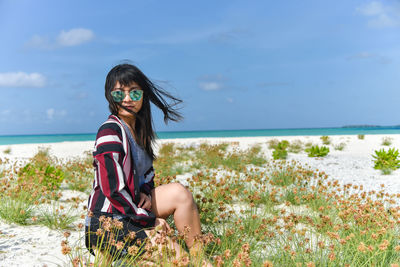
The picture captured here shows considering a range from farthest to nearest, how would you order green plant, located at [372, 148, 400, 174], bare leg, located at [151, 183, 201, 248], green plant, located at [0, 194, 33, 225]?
green plant, located at [372, 148, 400, 174]
green plant, located at [0, 194, 33, 225]
bare leg, located at [151, 183, 201, 248]

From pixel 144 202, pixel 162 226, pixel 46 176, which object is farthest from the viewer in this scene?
pixel 46 176

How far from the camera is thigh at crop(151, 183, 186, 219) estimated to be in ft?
8.61

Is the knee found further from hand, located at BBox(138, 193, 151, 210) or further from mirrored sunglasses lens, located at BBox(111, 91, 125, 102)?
mirrored sunglasses lens, located at BBox(111, 91, 125, 102)

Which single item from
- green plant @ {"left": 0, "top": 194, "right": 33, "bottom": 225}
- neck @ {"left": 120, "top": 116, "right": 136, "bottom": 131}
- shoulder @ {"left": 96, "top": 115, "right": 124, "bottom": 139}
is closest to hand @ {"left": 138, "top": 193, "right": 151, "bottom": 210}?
shoulder @ {"left": 96, "top": 115, "right": 124, "bottom": 139}

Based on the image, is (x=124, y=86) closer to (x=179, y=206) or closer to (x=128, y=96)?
(x=128, y=96)

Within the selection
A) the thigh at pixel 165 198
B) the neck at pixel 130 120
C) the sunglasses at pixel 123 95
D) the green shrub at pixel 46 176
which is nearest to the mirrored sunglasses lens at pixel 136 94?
the sunglasses at pixel 123 95

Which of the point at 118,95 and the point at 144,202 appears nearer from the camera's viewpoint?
the point at 144,202

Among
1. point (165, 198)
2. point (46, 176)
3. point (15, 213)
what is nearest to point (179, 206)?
point (165, 198)

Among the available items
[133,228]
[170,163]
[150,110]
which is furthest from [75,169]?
[133,228]

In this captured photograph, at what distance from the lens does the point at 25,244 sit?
3369mm

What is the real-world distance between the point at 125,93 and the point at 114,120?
0.91ft

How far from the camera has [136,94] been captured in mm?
2801

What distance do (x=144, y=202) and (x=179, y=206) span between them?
0.94 ft

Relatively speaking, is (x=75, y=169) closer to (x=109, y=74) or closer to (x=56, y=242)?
(x=56, y=242)
